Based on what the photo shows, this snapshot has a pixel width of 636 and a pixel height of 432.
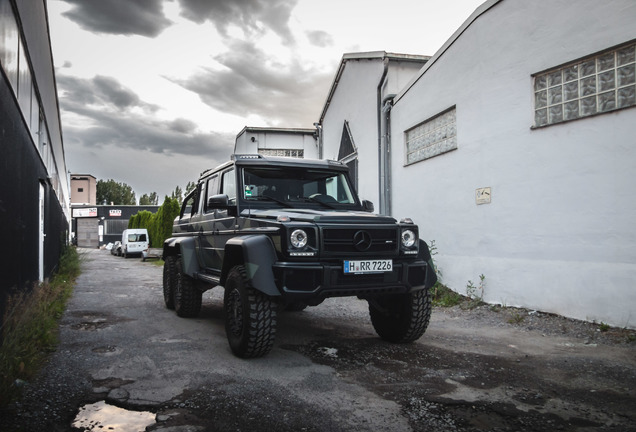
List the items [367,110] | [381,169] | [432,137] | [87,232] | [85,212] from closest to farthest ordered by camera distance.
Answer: [432,137]
[381,169]
[367,110]
[87,232]
[85,212]

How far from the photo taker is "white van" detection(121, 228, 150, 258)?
88.7 ft

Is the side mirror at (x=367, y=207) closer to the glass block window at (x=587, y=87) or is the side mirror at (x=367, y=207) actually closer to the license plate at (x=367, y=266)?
the license plate at (x=367, y=266)

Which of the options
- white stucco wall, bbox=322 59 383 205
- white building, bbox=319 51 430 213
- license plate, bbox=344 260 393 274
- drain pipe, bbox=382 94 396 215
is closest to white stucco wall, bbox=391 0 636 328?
drain pipe, bbox=382 94 396 215

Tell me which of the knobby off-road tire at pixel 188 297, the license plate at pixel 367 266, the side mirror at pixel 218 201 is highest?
the side mirror at pixel 218 201

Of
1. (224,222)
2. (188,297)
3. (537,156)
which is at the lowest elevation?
(188,297)

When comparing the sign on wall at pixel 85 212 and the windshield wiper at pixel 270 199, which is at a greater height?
the sign on wall at pixel 85 212

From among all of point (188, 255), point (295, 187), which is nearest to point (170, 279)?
point (188, 255)

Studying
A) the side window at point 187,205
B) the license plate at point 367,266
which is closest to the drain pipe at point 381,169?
the side window at point 187,205

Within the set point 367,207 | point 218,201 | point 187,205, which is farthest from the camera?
point 187,205

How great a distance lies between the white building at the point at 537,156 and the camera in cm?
578

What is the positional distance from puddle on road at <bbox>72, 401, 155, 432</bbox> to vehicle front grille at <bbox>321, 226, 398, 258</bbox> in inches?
79.0

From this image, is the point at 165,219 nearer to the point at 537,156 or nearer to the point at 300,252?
the point at 537,156

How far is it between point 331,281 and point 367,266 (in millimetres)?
399

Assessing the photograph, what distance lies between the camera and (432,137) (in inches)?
374
